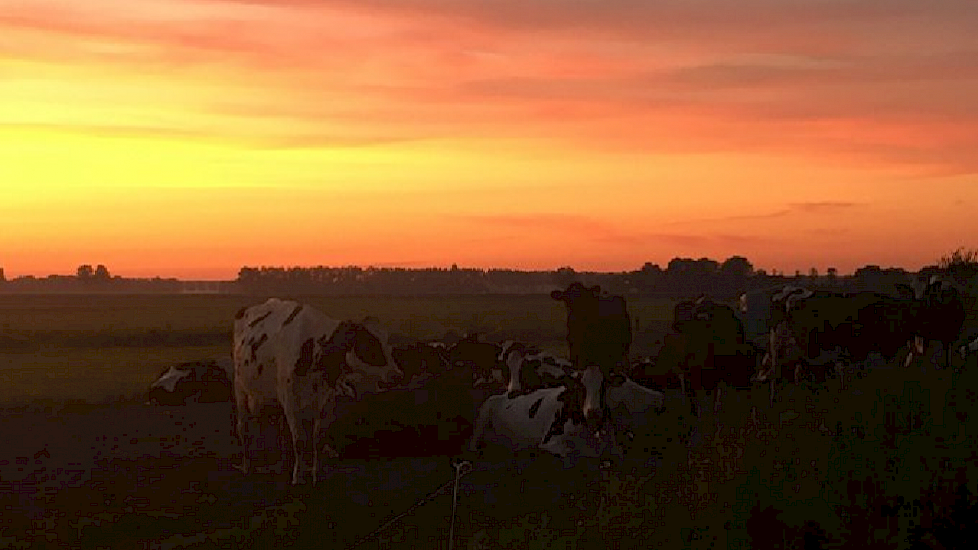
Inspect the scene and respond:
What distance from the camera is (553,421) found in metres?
18.6

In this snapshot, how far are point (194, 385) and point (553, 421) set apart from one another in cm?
1256

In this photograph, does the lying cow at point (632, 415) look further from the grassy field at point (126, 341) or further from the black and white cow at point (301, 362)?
the grassy field at point (126, 341)

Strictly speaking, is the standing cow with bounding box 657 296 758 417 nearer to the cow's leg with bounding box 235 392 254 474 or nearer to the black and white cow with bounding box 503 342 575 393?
the black and white cow with bounding box 503 342 575 393

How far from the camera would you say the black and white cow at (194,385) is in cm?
2744

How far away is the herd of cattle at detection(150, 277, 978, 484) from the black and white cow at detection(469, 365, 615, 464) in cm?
2

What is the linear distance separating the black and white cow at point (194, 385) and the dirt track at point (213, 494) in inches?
241

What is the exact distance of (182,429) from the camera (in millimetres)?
22062

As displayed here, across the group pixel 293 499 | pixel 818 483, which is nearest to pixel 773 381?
pixel 293 499

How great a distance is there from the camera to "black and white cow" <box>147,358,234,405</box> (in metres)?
27.4

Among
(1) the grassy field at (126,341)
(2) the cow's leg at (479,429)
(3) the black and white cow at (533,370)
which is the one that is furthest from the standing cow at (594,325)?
(1) the grassy field at (126,341)

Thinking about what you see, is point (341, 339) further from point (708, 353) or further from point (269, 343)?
point (708, 353)

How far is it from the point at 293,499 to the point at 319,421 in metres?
2.16

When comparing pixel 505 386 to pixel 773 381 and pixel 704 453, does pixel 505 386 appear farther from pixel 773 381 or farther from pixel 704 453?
pixel 704 453

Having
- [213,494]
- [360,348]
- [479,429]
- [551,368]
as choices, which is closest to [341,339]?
[360,348]
